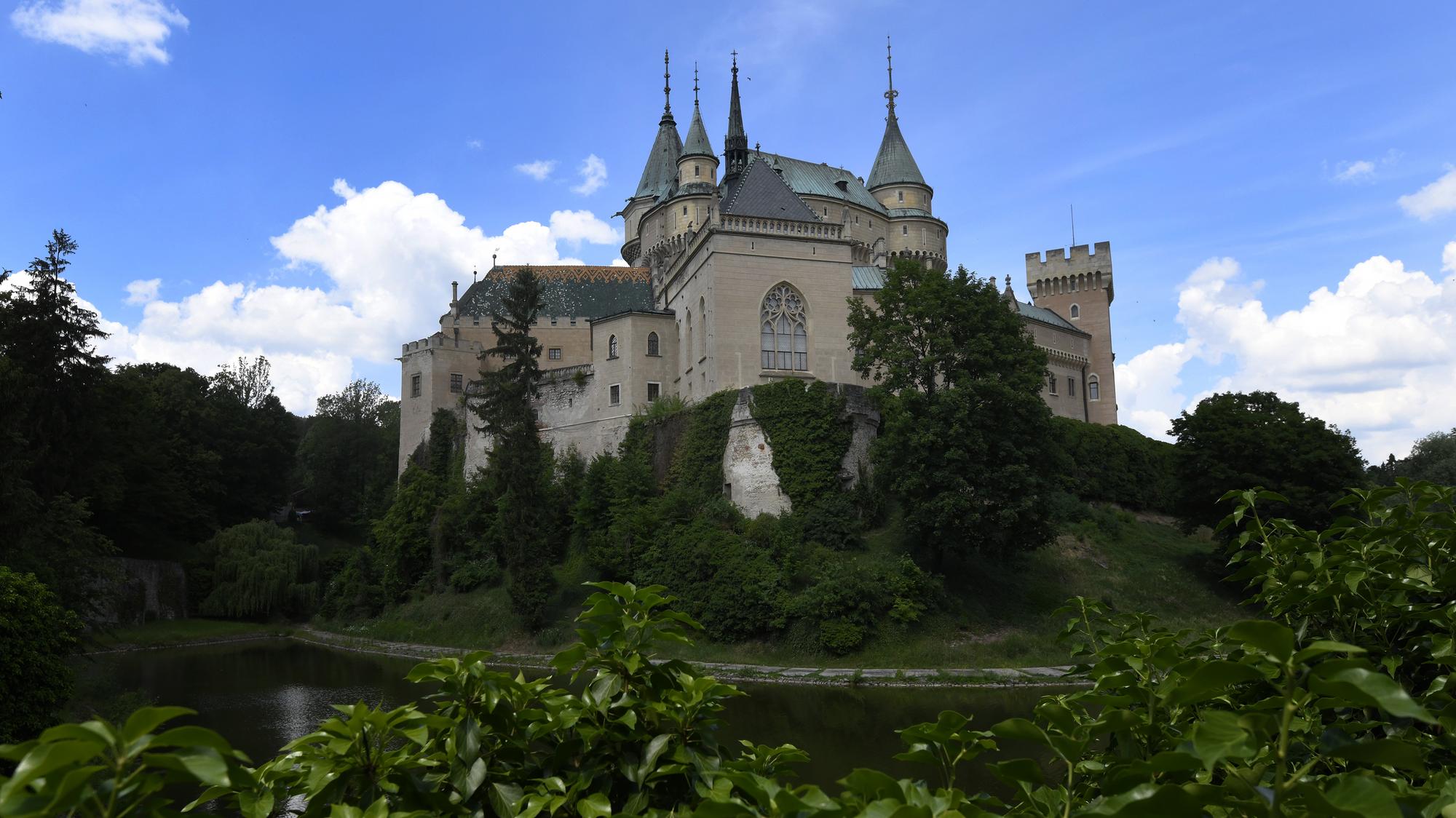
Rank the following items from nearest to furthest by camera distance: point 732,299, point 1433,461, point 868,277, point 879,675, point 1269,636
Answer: point 1269,636, point 879,675, point 732,299, point 868,277, point 1433,461

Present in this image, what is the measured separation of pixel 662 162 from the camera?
54.3 metres

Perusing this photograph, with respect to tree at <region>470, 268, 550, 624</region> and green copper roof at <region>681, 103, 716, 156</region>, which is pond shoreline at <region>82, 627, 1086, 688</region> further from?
green copper roof at <region>681, 103, 716, 156</region>

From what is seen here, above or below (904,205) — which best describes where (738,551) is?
below

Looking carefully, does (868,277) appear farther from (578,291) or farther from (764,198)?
(578,291)

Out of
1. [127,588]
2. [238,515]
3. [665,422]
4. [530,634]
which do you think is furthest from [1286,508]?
[238,515]

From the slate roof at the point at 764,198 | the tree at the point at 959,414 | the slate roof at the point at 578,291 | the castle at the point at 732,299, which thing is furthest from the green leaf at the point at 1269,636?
the slate roof at the point at 578,291

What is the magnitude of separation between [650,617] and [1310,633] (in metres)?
2.44

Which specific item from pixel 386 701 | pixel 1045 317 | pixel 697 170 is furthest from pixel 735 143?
pixel 386 701

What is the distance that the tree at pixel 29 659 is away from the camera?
51.0ft

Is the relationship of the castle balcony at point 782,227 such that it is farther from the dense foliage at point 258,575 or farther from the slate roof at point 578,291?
the dense foliage at point 258,575

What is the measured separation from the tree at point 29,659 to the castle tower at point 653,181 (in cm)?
3847

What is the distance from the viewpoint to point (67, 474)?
33.2 meters

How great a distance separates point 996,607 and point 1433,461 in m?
55.8

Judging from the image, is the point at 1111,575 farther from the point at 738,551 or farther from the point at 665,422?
the point at 665,422
